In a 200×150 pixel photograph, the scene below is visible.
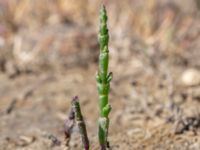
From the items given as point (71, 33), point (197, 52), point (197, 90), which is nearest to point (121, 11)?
point (71, 33)

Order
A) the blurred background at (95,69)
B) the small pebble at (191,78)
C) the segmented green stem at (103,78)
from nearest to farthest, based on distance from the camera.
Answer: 1. the segmented green stem at (103,78)
2. the blurred background at (95,69)
3. the small pebble at (191,78)

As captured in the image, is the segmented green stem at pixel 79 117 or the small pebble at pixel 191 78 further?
the small pebble at pixel 191 78

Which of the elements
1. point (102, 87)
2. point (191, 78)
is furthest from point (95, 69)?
point (102, 87)

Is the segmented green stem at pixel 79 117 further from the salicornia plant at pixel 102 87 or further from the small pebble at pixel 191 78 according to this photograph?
the small pebble at pixel 191 78

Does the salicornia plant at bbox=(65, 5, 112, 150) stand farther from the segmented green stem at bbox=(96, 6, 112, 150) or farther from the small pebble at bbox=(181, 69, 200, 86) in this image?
the small pebble at bbox=(181, 69, 200, 86)

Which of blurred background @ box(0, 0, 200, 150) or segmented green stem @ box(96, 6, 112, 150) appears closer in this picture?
segmented green stem @ box(96, 6, 112, 150)

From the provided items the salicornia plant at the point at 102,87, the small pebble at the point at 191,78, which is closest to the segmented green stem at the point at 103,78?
the salicornia plant at the point at 102,87

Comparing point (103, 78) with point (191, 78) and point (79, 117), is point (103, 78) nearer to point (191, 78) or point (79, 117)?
point (79, 117)

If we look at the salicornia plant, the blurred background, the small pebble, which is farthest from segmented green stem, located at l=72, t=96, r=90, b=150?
the small pebble

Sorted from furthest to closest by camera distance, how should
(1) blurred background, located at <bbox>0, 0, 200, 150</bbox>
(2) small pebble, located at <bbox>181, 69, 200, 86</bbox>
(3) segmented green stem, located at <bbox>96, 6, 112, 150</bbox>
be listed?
(2) small pebble, located at <bbox>181, 69, 200, 86</bbox> < (1) blurred background, located at <bbox>0, 0, 200, 150</bbox> < (3) segmented green stem, located at <bbox>96, 6, 112, 150</bbox>
